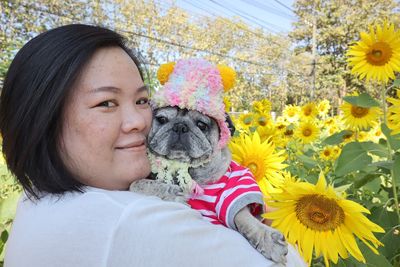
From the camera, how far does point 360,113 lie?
10.00ft

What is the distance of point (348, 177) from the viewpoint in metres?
2.68

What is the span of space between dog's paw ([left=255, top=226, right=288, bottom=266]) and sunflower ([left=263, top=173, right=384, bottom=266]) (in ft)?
0.24

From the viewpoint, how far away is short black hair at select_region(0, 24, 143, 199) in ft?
4.33

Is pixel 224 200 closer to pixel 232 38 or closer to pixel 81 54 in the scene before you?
pixel 81 54

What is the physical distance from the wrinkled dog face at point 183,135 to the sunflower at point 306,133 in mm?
2529

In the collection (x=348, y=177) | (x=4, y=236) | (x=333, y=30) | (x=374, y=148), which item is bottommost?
(x=4, y=236)

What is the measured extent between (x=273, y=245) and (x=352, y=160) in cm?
88

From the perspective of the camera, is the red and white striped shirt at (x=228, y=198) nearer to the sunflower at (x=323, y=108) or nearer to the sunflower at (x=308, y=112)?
the sunflower at (x=308, y=112)

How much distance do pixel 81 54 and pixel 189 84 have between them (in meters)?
0.37

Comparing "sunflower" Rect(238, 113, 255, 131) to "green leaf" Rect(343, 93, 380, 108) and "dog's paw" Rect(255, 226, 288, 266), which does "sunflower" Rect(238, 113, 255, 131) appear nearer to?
"green leaf" Rect(343, 93, 380, 108)

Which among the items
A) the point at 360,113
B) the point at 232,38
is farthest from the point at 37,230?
the point at 232,38

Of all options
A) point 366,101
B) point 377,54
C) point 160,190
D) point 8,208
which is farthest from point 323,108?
point 160,190

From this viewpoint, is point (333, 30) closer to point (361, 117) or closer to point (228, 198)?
point (361, 117)

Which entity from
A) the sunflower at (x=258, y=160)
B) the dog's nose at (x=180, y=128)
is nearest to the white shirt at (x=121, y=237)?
the dog's nose at (x=180, y=128)
